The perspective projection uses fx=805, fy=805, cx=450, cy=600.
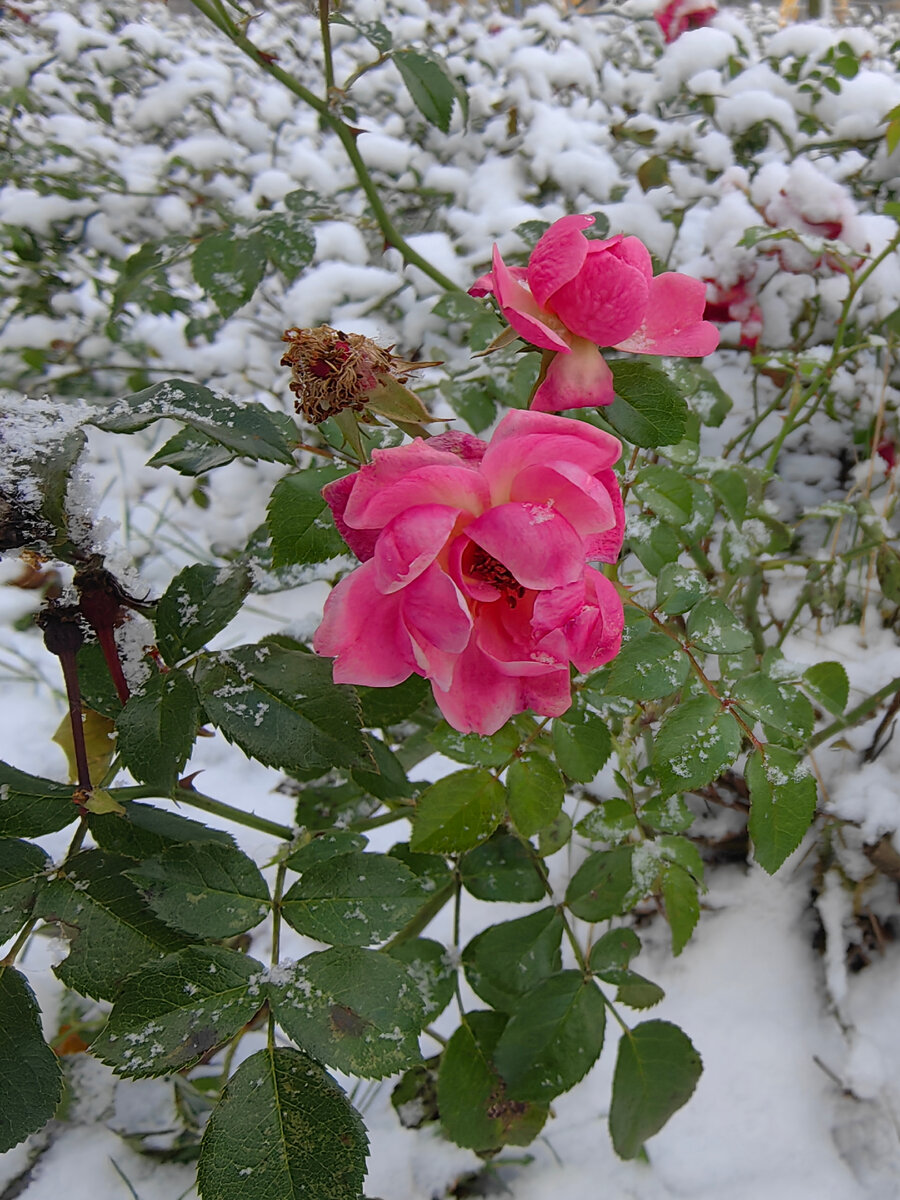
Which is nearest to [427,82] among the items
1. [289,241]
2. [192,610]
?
[289,241]

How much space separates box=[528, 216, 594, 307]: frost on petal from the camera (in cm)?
48

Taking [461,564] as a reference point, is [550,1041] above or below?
below

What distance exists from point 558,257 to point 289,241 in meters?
0.63

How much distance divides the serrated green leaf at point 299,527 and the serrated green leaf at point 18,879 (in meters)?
0.26

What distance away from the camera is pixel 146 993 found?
50 cm

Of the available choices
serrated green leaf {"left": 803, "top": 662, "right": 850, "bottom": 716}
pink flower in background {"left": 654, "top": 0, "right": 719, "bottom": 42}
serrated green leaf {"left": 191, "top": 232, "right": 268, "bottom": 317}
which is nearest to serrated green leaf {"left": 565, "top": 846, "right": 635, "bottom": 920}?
serrated green leaf {"left": 803, "top": 662, "right": 850, "bottom": 716}

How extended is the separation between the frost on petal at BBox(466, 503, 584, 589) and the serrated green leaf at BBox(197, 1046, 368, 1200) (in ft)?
1.13

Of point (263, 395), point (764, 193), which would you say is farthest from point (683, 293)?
point (263, 395)

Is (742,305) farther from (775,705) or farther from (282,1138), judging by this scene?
(282,1138)

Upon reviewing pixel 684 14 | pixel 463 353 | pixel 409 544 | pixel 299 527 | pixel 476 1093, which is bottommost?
pixel 476 1093

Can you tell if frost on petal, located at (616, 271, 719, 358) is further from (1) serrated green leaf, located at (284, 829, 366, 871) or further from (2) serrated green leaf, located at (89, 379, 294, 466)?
(1) serrated green leaf, located at (284, 829, 366, 871)

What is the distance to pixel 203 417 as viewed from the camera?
0.51 m

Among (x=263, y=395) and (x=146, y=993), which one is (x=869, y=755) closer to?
(x=146, y=993)

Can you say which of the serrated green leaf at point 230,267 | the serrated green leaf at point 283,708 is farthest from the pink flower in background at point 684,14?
the serrated green leaf at point 283,708
